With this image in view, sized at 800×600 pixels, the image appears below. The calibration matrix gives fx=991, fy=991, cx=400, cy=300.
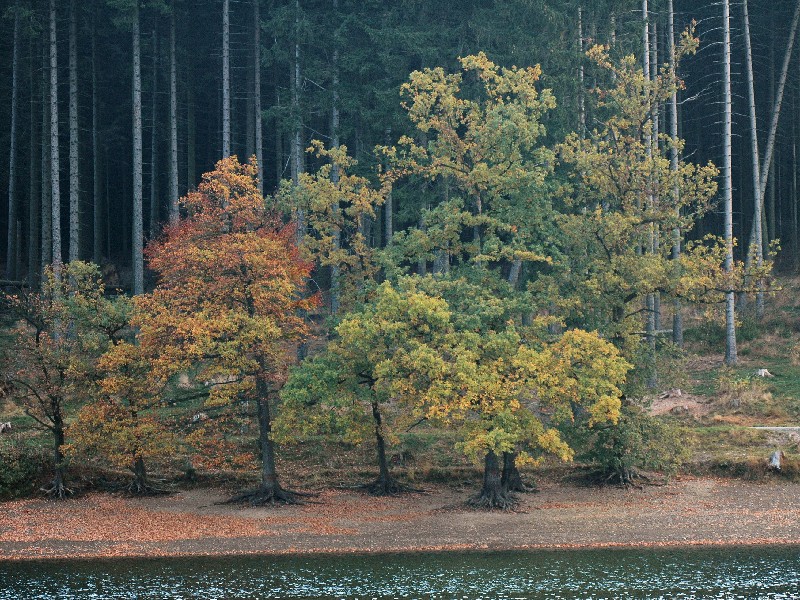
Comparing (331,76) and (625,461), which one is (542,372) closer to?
(625,461)

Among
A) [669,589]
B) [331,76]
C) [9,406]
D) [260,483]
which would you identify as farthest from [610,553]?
[331,76]

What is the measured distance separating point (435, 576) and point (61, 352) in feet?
53.8

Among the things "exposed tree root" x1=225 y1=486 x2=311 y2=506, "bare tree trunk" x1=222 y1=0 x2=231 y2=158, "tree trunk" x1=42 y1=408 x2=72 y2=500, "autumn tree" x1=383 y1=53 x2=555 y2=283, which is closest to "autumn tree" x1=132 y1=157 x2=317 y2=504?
"exposed tree root" x1=225 y1=486 x2=311 y2=506

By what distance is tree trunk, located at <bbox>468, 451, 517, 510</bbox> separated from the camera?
32000 millimetres

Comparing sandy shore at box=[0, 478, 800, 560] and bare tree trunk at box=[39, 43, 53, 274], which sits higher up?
bare tree trunk at box=[39, 43, 53, 274]

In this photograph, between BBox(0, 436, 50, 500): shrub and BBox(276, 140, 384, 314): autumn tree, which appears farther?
BBox(276, 140, 384, 314): autumn tree

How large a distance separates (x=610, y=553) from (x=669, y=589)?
390cm

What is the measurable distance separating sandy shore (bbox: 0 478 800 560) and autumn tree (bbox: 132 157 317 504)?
2672 mm

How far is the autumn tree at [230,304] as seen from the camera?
1270 inches

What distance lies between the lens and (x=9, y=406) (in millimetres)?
40469

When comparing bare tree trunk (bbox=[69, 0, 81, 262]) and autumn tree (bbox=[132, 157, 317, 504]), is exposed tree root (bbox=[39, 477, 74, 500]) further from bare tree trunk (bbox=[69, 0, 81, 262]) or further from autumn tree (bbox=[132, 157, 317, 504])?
bare tree trunk (bbox=[69, 0, 81, 262])

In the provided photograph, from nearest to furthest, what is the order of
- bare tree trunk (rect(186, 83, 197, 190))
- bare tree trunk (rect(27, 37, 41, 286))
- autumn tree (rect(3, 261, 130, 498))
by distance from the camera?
1. autumn tree (rect(3, 261, 130, 498))
2. bare tree trunk (rect(27, 37, 41, 286))
3. bare tree trunk (rect(186, 83, 197, 190))

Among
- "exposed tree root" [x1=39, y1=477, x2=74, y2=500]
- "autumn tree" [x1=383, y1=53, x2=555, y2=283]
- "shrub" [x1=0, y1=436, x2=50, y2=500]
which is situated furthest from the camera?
"autumn tree" [x1=383, y1=53, x2=555, y2=283]

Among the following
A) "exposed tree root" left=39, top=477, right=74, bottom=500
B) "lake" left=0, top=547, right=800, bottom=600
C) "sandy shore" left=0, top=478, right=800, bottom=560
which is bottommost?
"lake" left=0, top=547, right=800, bottom=600
